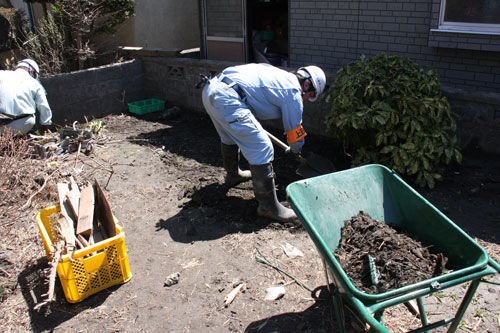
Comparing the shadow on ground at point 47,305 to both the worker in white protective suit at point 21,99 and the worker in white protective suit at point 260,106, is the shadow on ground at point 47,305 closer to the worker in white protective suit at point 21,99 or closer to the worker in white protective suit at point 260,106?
the worker in white protective suit at point 260,106

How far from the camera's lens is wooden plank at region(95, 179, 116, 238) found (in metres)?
3.56

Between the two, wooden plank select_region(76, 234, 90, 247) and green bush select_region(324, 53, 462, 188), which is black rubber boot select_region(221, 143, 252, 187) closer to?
green bush select_region(324, 53, 462, 188)

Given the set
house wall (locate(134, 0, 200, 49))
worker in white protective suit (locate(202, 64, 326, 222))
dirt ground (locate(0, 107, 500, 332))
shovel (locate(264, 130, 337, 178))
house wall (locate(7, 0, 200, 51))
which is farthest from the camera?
house wall (locate(134, 0, 200, 49))

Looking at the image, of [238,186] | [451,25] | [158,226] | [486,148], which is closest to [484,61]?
[451,25]

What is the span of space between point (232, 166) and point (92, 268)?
84.5 inches

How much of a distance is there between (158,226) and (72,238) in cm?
130

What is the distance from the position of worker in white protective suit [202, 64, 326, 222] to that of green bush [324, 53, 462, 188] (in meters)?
0.85

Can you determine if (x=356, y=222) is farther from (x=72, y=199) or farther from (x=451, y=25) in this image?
(x=451, y=25)

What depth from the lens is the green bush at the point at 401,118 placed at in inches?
187

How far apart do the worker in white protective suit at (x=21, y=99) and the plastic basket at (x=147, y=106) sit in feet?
6.80

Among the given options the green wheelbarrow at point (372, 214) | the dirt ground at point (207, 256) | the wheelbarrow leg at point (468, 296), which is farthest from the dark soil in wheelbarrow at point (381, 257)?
the dirt ground at point (207, 256)

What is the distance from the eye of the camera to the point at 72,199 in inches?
149

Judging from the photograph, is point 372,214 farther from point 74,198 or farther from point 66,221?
point 74,198

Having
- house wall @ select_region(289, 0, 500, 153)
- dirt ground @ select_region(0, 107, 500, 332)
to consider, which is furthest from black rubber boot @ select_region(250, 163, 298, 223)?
house wall @ select_region(289, 0, 500, 153)
